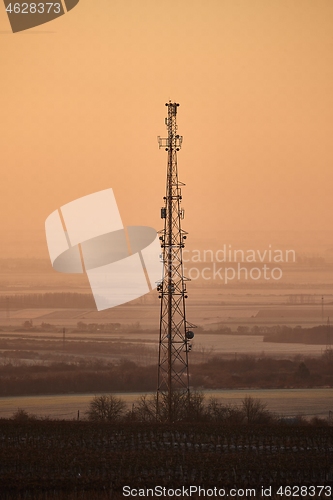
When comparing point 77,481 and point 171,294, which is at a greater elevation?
point 171,294

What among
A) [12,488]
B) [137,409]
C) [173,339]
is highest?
[173,339]

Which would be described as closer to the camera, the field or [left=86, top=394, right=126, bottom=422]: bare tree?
the field


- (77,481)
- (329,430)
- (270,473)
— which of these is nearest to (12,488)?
(77,481)

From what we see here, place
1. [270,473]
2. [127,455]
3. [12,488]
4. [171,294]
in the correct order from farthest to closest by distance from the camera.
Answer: [171,294]
[127,455]
[270,473]
[12,488]

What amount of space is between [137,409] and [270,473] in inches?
464

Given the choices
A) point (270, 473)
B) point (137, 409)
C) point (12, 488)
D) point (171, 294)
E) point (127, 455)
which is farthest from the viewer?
point (137, 409)

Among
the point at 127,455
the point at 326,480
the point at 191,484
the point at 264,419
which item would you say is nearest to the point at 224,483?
the point at 191,484

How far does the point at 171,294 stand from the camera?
1176 inches

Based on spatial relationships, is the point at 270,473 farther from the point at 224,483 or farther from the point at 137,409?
the point at 137,409

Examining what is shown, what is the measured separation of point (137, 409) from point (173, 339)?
18.1 ft

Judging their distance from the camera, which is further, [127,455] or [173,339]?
[173,339]

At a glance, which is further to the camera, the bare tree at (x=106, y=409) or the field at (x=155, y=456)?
the bare tree at (x=106, y=409)

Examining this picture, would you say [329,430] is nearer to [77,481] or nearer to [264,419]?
[264,419]

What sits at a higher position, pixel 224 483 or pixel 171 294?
pixel 171 294
